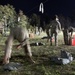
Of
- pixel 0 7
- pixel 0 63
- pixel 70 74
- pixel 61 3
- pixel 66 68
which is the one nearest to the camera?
pixel 70 74

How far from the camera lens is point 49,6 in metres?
14.5

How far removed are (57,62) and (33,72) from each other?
1.14 metres

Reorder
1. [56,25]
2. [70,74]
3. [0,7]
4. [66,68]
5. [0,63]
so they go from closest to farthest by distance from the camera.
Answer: [70,74], [66,68], [0,63], [56,25], [0,7]

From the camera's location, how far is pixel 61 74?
5973 mm

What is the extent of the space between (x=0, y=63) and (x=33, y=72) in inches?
49.7

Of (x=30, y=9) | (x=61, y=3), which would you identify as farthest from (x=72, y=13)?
(x=30, y=9)

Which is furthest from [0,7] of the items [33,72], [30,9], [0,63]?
[33,72]

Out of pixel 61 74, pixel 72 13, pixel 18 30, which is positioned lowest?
pixel 61 74

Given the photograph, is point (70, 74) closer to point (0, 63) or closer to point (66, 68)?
point (66, 68)

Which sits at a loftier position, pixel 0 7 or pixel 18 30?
pixel 0 7

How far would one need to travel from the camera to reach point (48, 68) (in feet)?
21.7

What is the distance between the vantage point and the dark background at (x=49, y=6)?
1358 cm

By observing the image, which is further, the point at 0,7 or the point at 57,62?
the point at 0,7

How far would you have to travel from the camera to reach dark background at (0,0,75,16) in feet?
44.5
